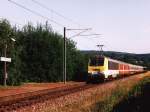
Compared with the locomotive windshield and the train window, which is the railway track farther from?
the train window

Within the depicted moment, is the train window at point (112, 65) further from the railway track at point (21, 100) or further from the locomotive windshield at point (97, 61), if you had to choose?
the railway track at point (21, 100)

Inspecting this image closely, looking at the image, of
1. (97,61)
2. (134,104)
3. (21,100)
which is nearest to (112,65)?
(97,61)

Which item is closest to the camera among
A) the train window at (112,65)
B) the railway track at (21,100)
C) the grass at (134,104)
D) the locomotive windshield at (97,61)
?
the grass at (134,104)

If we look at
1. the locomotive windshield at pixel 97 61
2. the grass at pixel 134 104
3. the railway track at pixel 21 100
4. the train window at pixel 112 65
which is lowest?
the railway track at pixel 21 100

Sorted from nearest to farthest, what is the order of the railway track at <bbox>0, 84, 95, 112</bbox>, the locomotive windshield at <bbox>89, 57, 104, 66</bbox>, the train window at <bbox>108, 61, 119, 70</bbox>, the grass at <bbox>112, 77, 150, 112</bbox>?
the grass at <bbox>112, 77, 150, 112</bbox> → the railway track at <bbox>0, 84, 95, 112</bbox> → the locomotive windshield at <bbox>89, 57, 104, 66</bbox> → the train window at <bbox>108, 61, 119, 70</bbox>

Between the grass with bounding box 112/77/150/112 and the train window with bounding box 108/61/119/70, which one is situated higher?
the train window with bounding box 108/61/119/70

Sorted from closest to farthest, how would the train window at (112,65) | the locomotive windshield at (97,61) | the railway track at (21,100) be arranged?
1. the railway track at (21,100)
2. the locomotive windshield at (97,61)
3. the train window at (112,65)

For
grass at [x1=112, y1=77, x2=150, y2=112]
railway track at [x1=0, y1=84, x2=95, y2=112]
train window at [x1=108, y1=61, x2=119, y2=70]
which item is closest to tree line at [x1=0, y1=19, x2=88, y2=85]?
train window at [x1=108, y1=61, x2=119, y2=70]

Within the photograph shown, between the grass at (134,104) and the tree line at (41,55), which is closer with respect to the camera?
the grass at (134,104)

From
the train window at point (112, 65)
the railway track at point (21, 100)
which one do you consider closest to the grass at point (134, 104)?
the railway track at point (21, 100)

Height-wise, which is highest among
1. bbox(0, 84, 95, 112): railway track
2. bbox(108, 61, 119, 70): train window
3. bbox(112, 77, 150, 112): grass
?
bbox(108, 61, 119, 70): train window

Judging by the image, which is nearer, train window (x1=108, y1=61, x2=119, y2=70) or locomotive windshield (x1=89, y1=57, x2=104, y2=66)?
locomotive windshield (x1=89, y1=57, x2=104, y2=66)

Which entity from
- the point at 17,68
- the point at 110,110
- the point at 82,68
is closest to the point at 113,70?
the point at 82,68

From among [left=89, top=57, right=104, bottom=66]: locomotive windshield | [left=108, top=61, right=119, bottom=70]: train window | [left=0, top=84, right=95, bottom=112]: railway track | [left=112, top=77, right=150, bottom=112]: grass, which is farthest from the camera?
[left=108, top=61, right=119, bottom=70]: train window
